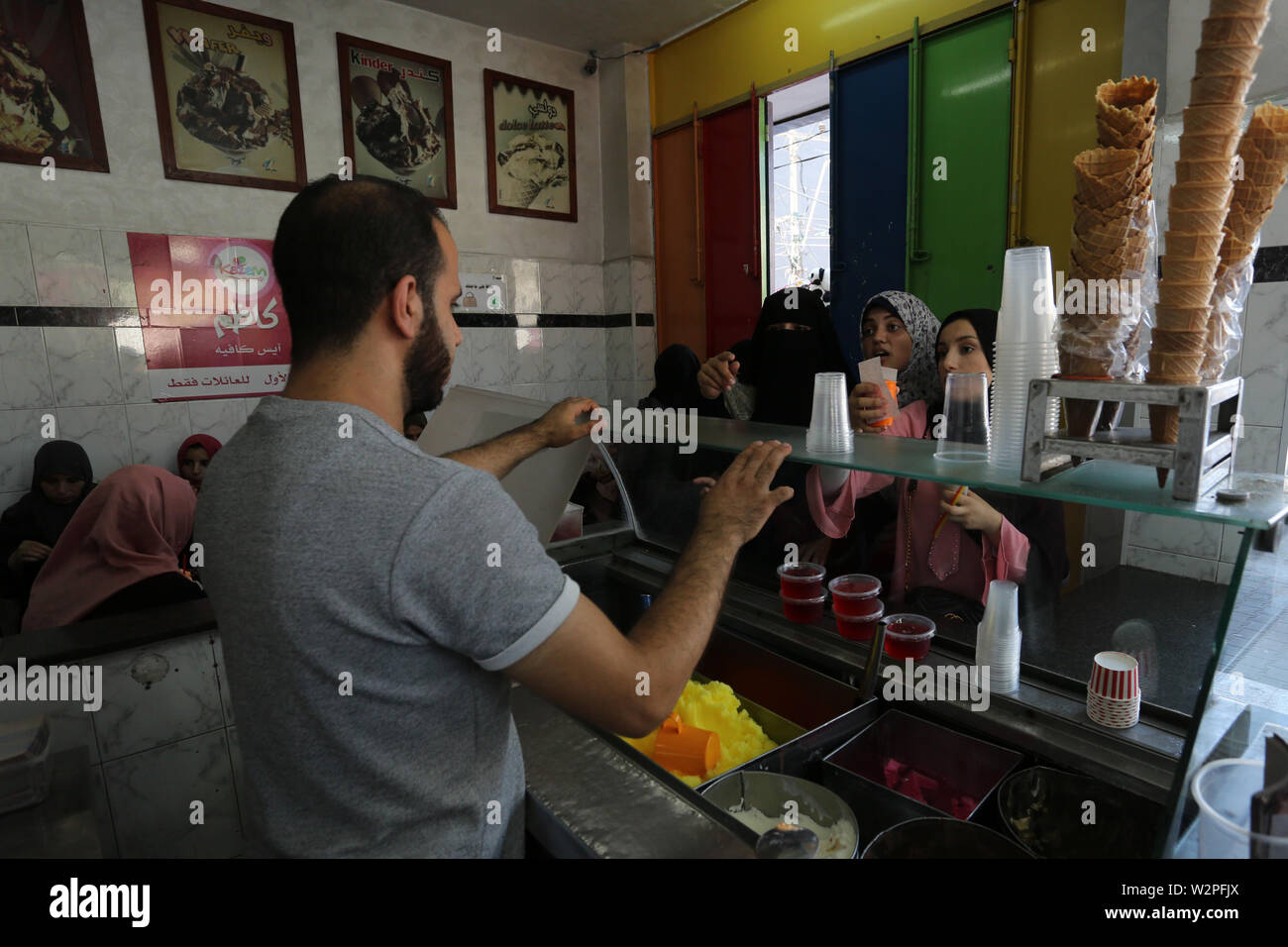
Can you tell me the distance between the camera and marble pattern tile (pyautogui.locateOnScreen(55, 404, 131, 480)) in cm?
443

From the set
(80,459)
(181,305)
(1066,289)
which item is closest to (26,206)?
(181,305)

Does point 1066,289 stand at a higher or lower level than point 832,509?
higher

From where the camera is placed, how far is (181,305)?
15.5 ft

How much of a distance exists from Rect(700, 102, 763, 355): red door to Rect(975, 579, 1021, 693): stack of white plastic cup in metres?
4.50

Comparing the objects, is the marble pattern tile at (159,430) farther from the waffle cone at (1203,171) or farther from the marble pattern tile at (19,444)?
the waffle cone at (1203,171)

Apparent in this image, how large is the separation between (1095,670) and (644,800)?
858 mm

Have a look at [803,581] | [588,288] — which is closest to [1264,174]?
[803,581]

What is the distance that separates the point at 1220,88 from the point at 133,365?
5471 mm

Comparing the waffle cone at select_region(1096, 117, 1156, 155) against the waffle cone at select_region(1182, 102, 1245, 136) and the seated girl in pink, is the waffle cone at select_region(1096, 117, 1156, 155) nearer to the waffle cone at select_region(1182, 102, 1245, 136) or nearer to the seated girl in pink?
the waffle cone at select_region(1182, 102, 1245, 136)

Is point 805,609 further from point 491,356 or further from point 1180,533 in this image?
point 491,356

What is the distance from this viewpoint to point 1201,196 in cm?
95
